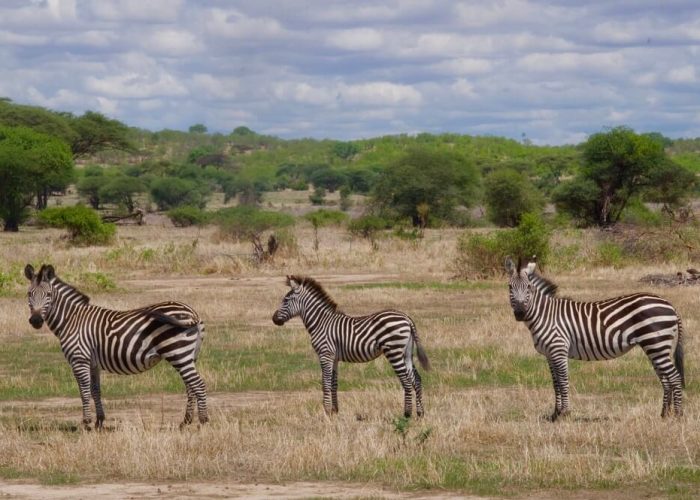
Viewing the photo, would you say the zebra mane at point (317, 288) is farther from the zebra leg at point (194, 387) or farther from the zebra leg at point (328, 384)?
the zebra leg at point (194, 387)

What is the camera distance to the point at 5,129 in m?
67.1

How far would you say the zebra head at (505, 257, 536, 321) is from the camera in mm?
13281

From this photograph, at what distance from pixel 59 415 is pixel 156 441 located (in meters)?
3.45

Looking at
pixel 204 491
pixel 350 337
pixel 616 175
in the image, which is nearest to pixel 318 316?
pixel 350 337

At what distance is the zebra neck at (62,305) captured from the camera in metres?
13.2

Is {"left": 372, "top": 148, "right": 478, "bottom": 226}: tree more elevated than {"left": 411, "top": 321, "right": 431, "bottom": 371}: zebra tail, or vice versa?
{"left": 372, "top": 148, "right": 478, "bottom": 226}: tree

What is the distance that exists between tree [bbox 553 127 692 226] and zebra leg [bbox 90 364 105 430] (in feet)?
144

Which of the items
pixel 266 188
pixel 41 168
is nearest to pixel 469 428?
pixel 41 168

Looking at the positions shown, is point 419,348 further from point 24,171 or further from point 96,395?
point 24,171

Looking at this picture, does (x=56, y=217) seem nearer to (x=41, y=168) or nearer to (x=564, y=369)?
(x=41, y=168)

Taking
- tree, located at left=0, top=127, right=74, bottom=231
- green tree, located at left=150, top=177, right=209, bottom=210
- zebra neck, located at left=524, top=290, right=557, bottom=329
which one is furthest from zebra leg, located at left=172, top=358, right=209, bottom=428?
green tree, located at left=150, top=177, right=209, bottom=210

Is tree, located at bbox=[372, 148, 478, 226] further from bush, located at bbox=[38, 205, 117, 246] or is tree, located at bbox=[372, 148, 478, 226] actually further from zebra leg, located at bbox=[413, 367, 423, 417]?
zebra leg, located at bbox=[413, 367, 423, 417]

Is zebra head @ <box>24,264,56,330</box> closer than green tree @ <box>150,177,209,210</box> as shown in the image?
Yes

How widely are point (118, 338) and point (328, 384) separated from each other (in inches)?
93.7
